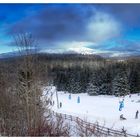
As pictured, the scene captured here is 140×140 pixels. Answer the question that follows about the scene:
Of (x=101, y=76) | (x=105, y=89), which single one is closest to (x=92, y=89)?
(x=101, y=76)

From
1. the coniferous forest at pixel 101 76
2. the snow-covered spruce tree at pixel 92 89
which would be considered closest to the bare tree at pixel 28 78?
the coniferous forest at pixel 101 76

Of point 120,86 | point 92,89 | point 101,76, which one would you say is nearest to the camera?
Answer: point 92,89

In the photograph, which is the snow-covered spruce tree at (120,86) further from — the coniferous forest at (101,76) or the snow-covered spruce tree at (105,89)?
the snow-covered spruce tree at (105,89)

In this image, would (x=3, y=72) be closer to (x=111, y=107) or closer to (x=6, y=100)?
(x=6, y=100)

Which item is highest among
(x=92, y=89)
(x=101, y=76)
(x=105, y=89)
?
(x=101, y=76)

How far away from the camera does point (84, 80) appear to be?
62.3 ft

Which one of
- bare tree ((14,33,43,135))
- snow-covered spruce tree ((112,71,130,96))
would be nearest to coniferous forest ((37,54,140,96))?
snow-covered spruce tree ((112,71,130,96))

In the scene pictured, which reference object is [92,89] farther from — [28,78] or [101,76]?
[28,78]

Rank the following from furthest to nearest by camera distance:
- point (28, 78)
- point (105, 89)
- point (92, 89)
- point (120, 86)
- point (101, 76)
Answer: point (105, 89) → point (101, 76) → point (120, 86) → point (92, 89) → point (28, 78)

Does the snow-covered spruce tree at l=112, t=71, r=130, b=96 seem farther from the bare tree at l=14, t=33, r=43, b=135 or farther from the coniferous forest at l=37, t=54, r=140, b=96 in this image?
the bare tree at l=14, t=33, r=43, b=135

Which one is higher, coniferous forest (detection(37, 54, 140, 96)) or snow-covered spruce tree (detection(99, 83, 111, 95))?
coniferous forest (detection(37, 54, 140, 96))

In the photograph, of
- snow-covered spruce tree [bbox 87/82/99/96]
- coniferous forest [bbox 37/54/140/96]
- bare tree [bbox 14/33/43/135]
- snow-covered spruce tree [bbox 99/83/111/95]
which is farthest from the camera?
snow-covered spruce tree [bbox 99/83/111/95]

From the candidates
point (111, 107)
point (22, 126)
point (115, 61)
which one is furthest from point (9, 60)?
point (111, 107)

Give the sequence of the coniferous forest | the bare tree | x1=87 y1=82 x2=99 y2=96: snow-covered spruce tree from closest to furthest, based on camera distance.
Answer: the bare tree → the coniferous forest → x1=87 y1=82 x2=99 y2=96: snow-covered spruce tree
